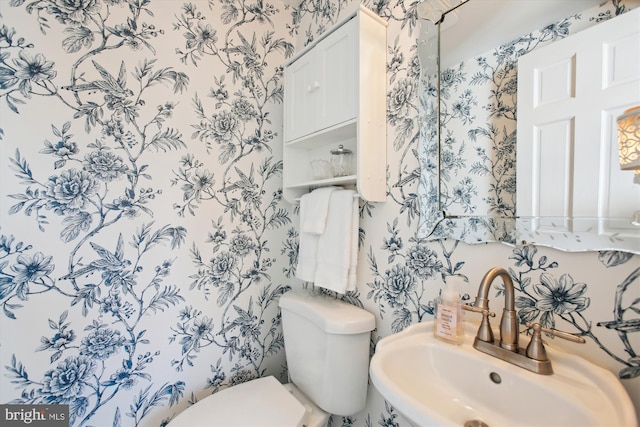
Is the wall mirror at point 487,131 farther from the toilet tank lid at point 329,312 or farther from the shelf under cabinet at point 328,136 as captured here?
the toilet tank lid at point 329,312

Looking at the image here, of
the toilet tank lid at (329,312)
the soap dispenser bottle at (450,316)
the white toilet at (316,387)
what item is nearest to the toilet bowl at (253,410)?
the white toilet at (316,387)

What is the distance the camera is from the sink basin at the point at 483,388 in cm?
51

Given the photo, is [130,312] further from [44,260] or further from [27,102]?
[27,102]

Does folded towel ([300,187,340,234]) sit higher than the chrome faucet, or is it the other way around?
folded towel ([300,187,340,234])

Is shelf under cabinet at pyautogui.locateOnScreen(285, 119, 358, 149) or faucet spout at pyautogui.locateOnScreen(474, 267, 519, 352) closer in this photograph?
faucet spout at pyautogui.locateOnScreen(474, 267, 519, 352)

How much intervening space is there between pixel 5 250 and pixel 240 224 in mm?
767

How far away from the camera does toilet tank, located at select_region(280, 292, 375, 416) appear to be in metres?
1.00

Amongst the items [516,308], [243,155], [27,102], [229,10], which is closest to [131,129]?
[27,102]

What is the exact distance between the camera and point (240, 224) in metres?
1.33

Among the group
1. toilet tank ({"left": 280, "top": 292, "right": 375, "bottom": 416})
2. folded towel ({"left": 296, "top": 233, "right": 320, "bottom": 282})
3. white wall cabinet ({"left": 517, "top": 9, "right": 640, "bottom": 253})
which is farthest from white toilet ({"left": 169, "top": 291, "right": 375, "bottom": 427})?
white wall cabinet ({"left": 517, "top": 9, "right": 640, "bottom": 253})

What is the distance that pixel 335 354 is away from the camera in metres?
1.00

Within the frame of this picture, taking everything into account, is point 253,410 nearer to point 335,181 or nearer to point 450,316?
point 450,316

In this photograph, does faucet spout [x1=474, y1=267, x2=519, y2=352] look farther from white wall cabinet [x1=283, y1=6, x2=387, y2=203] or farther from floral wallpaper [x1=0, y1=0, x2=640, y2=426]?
white wall cabinet [x1=283, y1=6, x2=387, y2=203]

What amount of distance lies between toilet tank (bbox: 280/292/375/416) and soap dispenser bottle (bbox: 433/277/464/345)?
1.01 ft
